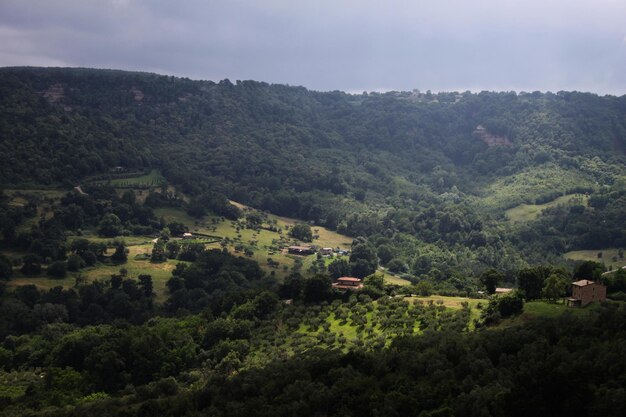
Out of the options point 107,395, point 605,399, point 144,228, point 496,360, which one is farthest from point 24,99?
point 605,399

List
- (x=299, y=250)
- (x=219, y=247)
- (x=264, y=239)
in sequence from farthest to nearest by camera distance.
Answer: (x=264, y=239) → (x=299, y=250) → (x=219, y=247)

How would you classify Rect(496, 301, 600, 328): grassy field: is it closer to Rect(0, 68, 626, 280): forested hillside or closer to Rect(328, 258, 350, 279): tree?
Rect(0, 68, 626, 280): forested hillside

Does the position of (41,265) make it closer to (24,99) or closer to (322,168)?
(24,99)

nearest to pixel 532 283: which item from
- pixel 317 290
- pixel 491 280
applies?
pixel 491 280

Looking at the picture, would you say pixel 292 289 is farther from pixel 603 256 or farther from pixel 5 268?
pixel 603 256

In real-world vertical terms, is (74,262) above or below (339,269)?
above

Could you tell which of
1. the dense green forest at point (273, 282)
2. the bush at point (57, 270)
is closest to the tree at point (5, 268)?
the dense green forest at point (273, 282)
